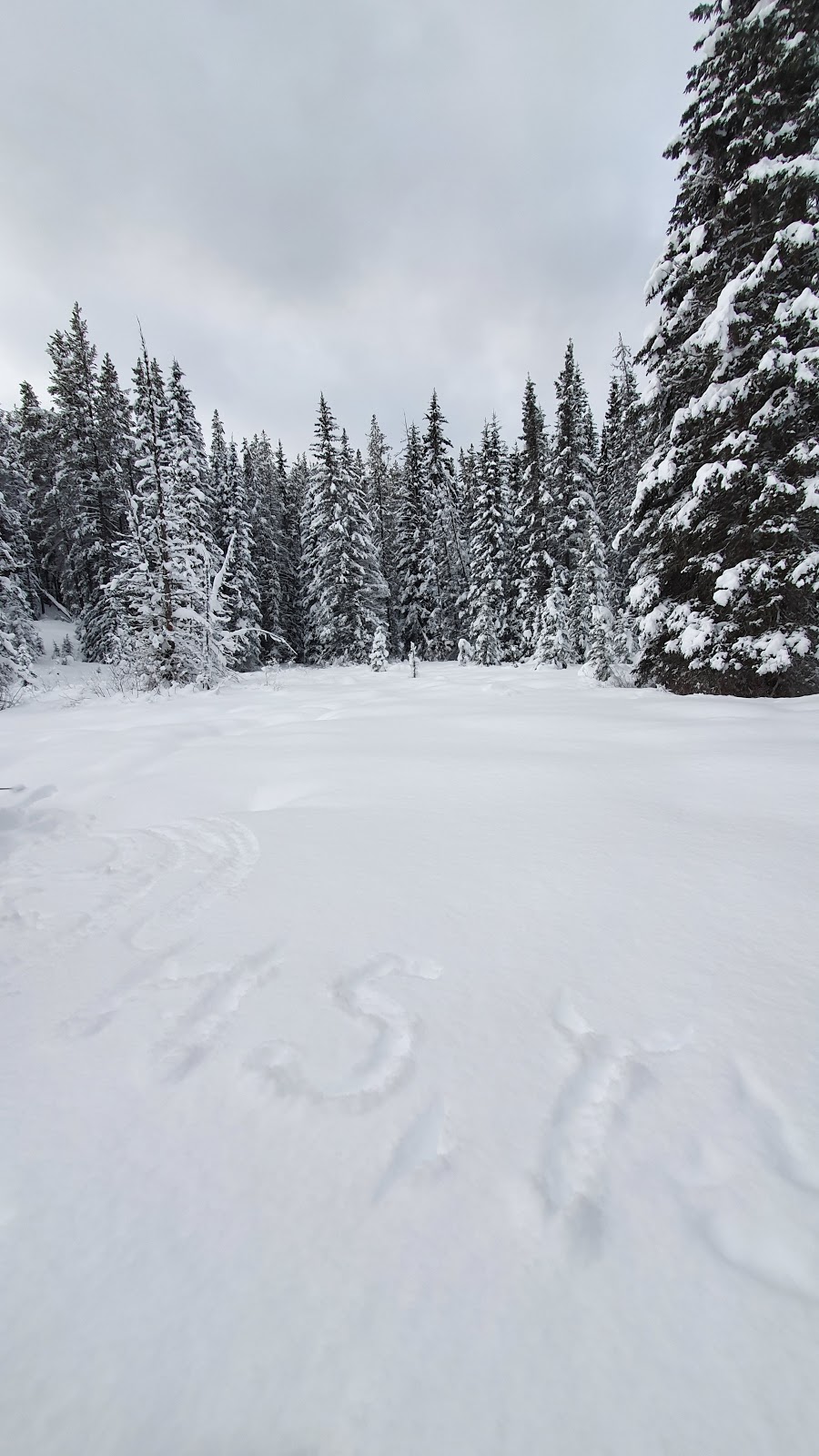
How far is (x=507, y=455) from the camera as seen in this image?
29406mm

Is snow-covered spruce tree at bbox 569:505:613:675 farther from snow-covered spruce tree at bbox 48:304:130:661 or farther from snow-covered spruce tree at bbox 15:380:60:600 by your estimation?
snow-covered spruce tree at bbox 15:380:60:600

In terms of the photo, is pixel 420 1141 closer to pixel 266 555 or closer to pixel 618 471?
pixel 618 471

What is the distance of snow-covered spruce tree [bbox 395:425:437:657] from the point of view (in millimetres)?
30188

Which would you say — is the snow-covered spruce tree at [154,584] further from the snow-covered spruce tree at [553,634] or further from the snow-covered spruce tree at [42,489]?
the snow-covered spruce tree at [42,489]

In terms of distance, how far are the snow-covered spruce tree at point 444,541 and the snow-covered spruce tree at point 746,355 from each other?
767 inches

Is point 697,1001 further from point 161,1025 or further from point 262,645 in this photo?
point 262,645

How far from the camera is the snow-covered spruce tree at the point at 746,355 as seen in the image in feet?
23.2

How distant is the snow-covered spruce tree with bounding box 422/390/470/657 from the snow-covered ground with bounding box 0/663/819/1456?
2636cm

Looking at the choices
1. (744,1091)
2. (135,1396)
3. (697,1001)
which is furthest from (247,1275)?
(697,1001)

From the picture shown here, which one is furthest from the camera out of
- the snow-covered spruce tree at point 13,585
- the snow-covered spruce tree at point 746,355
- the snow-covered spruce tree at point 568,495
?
the snow-covered spruce tree at point 568,495

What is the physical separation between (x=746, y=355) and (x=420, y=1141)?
10.2 metres

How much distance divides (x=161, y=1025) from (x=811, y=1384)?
1.73 meters

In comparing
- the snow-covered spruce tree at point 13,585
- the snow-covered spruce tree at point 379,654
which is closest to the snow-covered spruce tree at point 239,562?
the snow-covered spruce tree at point 379,654

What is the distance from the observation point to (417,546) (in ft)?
99.9
